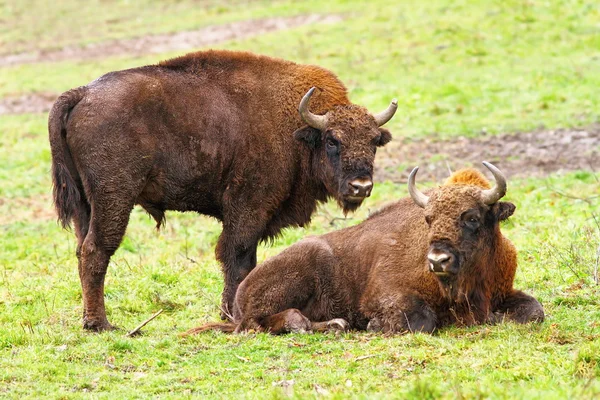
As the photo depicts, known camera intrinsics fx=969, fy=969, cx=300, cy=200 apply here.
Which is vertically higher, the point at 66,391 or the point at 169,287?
the point at 66,391

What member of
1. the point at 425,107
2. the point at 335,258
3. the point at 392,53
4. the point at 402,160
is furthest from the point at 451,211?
the point at 392,53

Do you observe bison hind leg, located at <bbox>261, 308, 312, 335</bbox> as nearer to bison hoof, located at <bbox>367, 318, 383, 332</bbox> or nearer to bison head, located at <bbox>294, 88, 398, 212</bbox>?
bison hoof, located at <bbox>367, 318, 383, 332</bbox>

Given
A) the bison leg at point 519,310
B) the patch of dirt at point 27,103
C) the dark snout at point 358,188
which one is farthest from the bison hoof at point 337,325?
the patch of dirt at point 27,103

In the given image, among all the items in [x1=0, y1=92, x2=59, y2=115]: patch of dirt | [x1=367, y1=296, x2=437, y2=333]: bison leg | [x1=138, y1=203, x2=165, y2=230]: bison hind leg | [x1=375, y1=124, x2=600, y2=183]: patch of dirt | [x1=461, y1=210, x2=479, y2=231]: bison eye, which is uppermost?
[x1=461, y1=210, x2=479, y2=231]: bison eye

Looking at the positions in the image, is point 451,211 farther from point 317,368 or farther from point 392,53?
point 392,53

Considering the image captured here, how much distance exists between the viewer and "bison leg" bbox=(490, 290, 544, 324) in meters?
9.08

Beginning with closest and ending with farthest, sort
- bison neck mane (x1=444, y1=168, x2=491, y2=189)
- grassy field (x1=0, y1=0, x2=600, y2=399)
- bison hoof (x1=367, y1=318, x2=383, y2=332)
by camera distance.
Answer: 1. grassy field (x1=0, y1=0, x2=600, y2=399)
2. bison neck mane (x1=444, y1=168, x2=491, y2=189)
3. bison hoof (x1=367, y1=318, x2=383, y2=332)

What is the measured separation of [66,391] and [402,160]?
1171 centimetres

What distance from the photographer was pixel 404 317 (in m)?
9.27

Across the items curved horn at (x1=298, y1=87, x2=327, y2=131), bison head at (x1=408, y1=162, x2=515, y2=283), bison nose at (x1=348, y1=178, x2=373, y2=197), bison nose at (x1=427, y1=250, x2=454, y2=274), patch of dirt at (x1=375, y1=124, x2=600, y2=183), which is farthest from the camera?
patch of dirt at (x1=375, y1=124, x2=600, y2=183)

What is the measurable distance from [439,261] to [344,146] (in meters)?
2.60

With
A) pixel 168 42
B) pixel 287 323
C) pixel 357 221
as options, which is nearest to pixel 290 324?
pixel 287 323

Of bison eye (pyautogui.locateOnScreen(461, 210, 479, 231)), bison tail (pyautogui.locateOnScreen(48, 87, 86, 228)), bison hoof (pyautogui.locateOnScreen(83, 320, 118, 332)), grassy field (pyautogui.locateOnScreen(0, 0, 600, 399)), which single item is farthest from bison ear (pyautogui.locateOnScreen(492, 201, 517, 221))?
bison tail (pyautogui.locateOnScreen(48, 87, 86, 228))

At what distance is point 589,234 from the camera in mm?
11805
